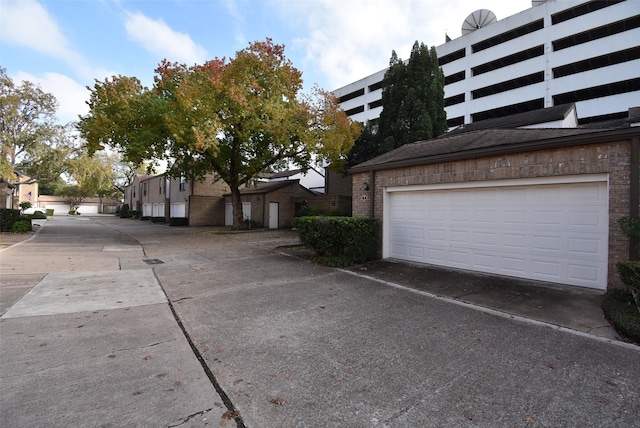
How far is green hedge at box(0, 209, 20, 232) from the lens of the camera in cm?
1559

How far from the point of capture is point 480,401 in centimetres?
254

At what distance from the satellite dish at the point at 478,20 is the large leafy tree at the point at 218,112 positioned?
2539 cm

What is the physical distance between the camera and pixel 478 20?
107 feet

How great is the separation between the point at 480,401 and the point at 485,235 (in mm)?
5250

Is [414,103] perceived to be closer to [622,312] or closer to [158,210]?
[622,312]

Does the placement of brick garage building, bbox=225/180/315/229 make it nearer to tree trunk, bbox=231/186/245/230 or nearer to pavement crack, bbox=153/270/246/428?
tree trunk, bbox=231/186/245/230

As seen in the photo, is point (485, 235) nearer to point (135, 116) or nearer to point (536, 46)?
point (135, 116)

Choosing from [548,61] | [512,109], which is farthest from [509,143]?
[512,109]

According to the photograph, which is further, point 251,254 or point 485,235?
point 251,254

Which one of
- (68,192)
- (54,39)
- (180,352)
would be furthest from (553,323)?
(68,192)

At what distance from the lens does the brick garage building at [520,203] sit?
548cm

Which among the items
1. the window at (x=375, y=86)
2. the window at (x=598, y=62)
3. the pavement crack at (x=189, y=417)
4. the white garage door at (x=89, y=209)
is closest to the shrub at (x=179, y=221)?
the pavement crack at (x=189, y=417)

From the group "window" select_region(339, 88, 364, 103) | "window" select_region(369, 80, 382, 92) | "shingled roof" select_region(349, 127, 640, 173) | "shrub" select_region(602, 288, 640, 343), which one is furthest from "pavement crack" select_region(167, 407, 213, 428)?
"window" select_region(339, 88, 364, 103)

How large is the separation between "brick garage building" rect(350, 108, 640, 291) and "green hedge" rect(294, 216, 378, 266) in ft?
1.76
